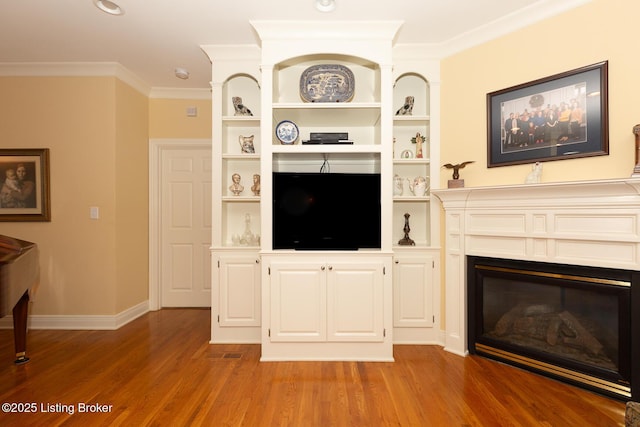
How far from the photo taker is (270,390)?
7.60 feet

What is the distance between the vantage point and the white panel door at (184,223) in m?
4.27

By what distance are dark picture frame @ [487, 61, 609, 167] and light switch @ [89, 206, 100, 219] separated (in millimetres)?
3975

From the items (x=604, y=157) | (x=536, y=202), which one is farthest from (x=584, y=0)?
(x=536, y=202)

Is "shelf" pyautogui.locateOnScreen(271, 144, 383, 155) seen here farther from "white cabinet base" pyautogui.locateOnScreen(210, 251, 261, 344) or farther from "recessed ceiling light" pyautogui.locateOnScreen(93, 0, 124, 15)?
"recessed ceiling light" pyautogui.locateOnScreen(93, 0, 124, 15)

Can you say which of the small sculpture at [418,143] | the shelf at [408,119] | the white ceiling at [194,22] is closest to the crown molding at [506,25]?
the white ceiling at [194,22]

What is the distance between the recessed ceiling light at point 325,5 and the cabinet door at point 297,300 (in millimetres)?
2009

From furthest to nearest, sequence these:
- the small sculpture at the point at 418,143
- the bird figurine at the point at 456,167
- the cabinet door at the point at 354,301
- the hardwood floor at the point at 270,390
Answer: the small sculpture at the point at 418,143 → the bird figurine at the point at 456,167 → the cabinet door at the point at 354,301 → the hardwood floor at the point at 270,390

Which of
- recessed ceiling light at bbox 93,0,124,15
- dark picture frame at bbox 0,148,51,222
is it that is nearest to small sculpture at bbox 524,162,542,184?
recessed ceiling light at bbox 93,0,124,15

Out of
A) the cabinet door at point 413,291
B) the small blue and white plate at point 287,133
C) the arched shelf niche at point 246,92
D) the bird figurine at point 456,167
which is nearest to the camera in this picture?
the bird figurine at point 456,167

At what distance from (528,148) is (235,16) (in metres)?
2.59

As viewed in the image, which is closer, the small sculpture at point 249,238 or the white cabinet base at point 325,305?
the white cabinet base at point 325,305

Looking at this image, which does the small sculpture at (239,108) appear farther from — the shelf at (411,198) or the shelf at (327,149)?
the shelf at (411,198)

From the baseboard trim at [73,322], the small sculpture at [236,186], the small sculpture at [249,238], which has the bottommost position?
the baseboard trim at [73,322]

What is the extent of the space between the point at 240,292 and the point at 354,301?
43.9 inches
